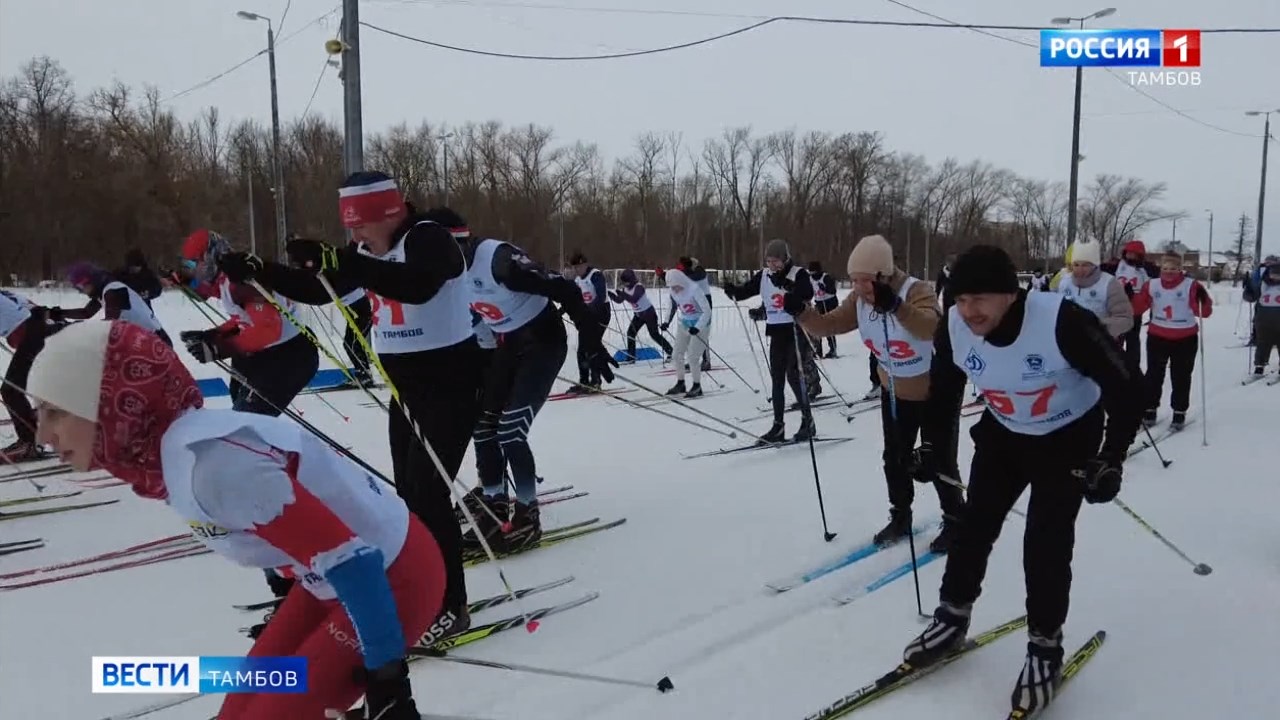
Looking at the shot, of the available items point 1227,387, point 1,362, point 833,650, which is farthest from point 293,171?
point 833,650

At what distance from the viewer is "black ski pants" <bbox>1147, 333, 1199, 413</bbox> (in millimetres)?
8156

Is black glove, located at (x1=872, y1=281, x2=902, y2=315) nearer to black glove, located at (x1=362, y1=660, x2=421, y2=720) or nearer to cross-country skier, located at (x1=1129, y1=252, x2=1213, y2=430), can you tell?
black glove, located at (x1=362, y1=660, x2=421, y2=720)

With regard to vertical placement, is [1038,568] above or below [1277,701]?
above

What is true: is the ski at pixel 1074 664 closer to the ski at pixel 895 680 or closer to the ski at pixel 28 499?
the ski at pixel 895 680

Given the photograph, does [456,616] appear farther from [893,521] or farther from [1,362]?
[1,362]

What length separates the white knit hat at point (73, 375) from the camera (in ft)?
5.08

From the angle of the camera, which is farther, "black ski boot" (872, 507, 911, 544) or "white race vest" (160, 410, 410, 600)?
"black ski boot" (872, 507, 911, 544)

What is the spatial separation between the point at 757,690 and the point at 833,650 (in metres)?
0.47

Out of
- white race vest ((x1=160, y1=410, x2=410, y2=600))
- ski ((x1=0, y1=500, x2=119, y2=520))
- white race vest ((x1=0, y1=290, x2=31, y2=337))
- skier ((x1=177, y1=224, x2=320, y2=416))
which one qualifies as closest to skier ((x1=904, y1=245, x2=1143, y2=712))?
white race vest ((x1=160, y1=410, x2=410, y2=600))

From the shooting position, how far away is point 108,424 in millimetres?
1575

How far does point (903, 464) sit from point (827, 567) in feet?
2.18

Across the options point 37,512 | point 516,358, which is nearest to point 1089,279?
point 516,358

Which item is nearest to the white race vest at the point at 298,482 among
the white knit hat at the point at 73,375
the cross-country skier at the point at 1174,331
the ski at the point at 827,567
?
the white knit hat at the point at 73,375

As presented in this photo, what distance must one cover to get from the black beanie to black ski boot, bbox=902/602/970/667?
125cm
